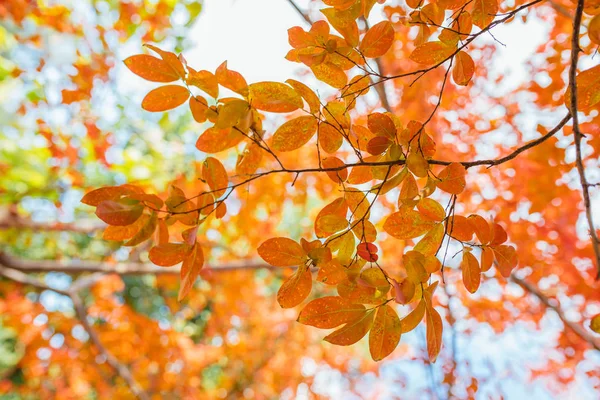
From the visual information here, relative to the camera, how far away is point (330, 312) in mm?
779

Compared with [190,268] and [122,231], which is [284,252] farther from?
[122,231]

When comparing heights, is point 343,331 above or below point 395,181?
below

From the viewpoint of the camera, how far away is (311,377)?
21.9 ft

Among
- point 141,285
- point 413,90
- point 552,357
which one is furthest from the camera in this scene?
point 141,285

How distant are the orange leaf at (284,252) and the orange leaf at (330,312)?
0.09 metres

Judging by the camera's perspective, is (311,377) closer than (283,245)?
No

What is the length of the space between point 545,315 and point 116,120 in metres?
6.22

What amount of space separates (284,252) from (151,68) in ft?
1.43

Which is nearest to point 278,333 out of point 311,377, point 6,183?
point 311,377

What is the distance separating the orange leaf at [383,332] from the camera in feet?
2.57

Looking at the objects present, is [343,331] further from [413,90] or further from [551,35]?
[551,35]

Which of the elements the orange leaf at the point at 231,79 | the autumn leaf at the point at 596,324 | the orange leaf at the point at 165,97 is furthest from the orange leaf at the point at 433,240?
the orange leaf at the point at 165,97

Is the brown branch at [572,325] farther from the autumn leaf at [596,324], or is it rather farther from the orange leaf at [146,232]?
the orange leaf at [146,232]

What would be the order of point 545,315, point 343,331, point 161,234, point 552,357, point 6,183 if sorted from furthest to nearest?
point 6,183, point 552,357, point 545,315, point 161,234, point 343,331
